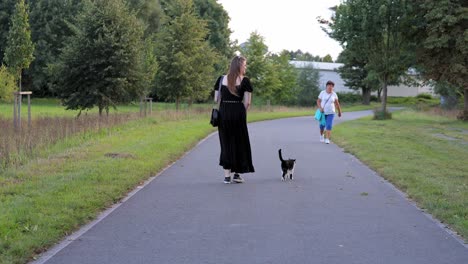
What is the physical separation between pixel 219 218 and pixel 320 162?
6414 millimetres

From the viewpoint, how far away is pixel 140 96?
2552cm

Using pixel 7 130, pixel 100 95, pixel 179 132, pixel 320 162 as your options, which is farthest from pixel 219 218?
pixel 100 95

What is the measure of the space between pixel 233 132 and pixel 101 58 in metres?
14.3

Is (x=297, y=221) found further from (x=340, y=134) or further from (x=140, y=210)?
(x=340, y=134)

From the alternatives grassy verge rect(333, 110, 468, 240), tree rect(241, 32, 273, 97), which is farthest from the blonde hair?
tree rect(241, 32, 273, 97)

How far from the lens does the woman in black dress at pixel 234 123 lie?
33.6ft

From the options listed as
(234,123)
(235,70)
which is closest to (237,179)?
(234,123)

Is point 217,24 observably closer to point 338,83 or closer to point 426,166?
point 338,83

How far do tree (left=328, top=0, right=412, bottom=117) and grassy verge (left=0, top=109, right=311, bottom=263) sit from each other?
18592 mm

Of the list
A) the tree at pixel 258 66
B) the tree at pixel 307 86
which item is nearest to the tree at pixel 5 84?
the tree at pixel 258 66

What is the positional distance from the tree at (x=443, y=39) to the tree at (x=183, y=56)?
11.6 meters

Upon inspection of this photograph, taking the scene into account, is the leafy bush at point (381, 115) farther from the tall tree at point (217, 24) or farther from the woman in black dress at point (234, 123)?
the tall tree at point (217, 24)

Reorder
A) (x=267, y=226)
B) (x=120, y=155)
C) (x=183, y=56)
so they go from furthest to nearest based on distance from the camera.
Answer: (x=183, y=56)
(x=120, y=155)
(x=267, y=226)

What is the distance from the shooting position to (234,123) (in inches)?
407
